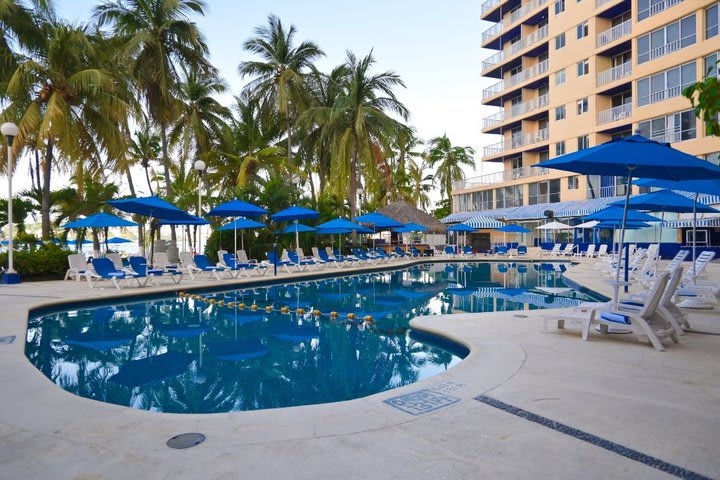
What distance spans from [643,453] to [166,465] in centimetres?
290

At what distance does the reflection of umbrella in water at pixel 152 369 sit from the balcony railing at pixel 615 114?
29612 millimetres

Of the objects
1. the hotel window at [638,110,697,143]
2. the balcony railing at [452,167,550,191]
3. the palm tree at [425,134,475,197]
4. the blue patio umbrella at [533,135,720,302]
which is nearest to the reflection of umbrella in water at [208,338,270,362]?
the blue patio umbrella at [533,135,720,302]

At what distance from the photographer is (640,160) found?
18.2 feet

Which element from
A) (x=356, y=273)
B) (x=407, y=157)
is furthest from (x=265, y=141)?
(x=407, y=157)

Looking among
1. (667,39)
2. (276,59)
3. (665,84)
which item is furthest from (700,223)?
(276,59)

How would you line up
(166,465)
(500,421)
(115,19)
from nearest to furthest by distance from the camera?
(166,465)
(500,421)
(115,19)

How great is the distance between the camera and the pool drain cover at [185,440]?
10.1 ft

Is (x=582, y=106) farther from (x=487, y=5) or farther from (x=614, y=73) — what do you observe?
(x=487, y=5)

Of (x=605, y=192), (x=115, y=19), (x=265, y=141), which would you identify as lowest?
(x=605, y=192)

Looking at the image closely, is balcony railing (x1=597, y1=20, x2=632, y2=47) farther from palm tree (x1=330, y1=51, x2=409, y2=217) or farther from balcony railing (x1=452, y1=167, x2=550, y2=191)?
palm tree (x1=330, y1=51, x2=409, y2=217)

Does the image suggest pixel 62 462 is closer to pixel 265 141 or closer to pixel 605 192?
pixel 265 141

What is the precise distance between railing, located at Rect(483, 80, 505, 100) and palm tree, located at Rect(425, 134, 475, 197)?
6.97 metres

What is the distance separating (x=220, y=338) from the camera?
7738mm

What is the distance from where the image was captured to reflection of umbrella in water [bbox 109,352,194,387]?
17.9 ft
